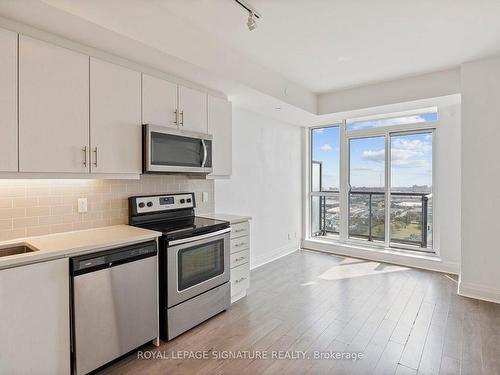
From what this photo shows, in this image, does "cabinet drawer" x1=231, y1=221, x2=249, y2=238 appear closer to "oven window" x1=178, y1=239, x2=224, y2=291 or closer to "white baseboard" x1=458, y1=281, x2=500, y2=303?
"oven window" x1=178, y1=239, x2=224, y2=291

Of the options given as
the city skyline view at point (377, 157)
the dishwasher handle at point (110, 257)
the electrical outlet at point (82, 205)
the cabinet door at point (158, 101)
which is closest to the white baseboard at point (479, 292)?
the city skyline view at point (377, 157)

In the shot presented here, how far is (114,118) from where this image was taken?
2.39m

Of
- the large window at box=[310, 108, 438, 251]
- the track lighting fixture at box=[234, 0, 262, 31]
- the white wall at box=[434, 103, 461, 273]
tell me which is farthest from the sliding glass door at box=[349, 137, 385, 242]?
the track lighting fixture at box=[234, 0, 262, 31]

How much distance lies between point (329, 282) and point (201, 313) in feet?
6.04

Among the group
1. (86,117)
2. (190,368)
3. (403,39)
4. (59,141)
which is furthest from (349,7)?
(190,368)

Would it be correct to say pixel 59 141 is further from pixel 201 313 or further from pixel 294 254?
pixel 294 254

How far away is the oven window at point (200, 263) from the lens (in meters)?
2.52

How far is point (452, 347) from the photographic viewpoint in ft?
7.64

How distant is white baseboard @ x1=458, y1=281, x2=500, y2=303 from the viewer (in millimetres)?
3209

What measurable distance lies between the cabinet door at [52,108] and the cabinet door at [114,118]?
7cm

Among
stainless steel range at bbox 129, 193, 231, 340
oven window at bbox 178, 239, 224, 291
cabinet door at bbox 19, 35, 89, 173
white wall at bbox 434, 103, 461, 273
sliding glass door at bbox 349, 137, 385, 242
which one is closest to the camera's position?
cabinet door at bbox 19, 35, 89, 173

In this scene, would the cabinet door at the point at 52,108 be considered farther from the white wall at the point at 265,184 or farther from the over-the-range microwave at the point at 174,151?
the white wall at the point at 265,184

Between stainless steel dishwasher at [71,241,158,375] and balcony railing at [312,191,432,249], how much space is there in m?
3.99

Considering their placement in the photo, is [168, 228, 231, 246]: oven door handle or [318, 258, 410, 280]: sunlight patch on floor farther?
[318, 258, 410, 280]: sunlight patch on floor
